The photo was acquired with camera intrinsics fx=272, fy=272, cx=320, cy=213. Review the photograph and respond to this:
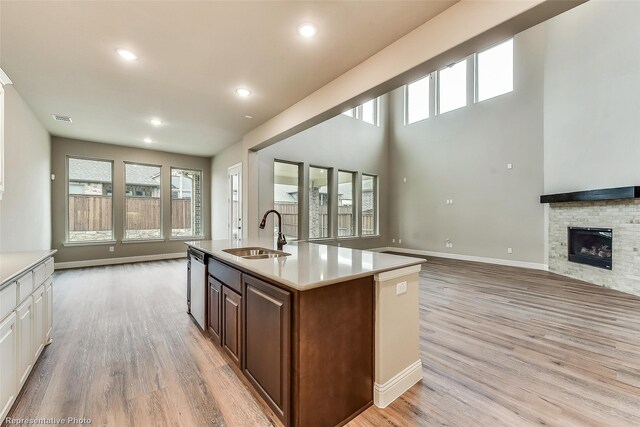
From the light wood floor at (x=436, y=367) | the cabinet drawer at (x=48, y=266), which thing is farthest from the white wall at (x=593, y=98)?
the cabinet drawer at (x=48, y=266)

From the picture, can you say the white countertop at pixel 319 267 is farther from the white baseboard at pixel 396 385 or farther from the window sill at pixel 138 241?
the window sill at pixel 138 241

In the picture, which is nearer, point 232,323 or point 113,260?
point 232,323

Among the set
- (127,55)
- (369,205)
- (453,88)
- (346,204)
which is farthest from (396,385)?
(453,88)

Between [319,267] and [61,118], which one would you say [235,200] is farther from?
[319,267]

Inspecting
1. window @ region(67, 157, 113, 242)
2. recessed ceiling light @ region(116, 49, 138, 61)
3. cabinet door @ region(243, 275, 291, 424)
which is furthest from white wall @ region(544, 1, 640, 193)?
window @ region(67, 157, 113, 242)

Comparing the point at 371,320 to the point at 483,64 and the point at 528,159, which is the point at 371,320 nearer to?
the point at 528,159

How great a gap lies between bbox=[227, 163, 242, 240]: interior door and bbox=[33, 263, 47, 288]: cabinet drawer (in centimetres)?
350

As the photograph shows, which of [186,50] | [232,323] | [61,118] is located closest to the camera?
[232,323]

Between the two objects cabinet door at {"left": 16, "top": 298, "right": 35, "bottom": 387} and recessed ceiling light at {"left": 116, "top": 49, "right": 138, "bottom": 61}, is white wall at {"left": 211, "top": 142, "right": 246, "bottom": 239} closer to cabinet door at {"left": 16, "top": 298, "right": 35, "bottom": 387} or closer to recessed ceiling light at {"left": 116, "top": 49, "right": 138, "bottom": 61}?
recessed ceiling light at {"left": 116, "top": 49, "right": 138, "bottom": 61}

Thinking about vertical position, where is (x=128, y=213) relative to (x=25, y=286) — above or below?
above

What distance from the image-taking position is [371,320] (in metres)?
1.74

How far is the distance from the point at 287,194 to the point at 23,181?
437cm

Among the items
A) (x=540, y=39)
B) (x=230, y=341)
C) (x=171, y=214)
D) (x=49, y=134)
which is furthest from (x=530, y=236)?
(x=49, y=134)

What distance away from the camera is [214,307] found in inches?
99.4
